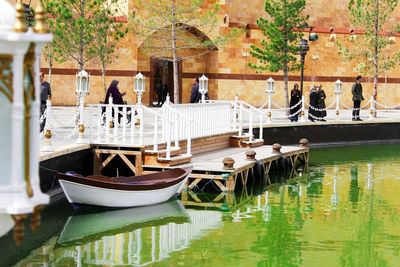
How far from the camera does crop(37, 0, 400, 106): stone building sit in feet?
120

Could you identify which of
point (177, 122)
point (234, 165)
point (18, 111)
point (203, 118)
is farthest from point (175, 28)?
point (18, 111)

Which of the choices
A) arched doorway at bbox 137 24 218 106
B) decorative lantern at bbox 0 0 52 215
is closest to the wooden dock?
decorative lantern at bbox 0 0 52 215

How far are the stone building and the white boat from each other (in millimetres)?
19660

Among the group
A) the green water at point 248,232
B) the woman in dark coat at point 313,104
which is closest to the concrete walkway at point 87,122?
the woman in dark coat at point 313,104

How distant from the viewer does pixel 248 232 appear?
14.7 metres

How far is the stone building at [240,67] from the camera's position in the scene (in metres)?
36.6

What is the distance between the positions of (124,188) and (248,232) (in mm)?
2575

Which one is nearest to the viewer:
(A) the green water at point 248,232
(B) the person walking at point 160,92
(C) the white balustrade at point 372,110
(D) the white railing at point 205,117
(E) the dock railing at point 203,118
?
(A) the green water at point 248,232

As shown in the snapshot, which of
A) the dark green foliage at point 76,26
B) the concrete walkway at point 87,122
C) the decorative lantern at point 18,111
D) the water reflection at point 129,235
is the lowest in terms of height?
the water reflection at point 129,235

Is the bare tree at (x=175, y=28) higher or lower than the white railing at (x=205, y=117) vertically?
higher

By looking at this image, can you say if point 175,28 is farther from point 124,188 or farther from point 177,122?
point 124,188

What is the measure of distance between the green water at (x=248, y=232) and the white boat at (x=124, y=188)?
0.82 ft

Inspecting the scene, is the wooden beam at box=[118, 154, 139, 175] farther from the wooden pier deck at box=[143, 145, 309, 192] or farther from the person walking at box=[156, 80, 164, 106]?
the person walking at box=[156, 80, 164, 106]

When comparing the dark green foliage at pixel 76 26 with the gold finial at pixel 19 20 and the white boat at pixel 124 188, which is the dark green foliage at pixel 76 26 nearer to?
the white boat at pixel 124 188
